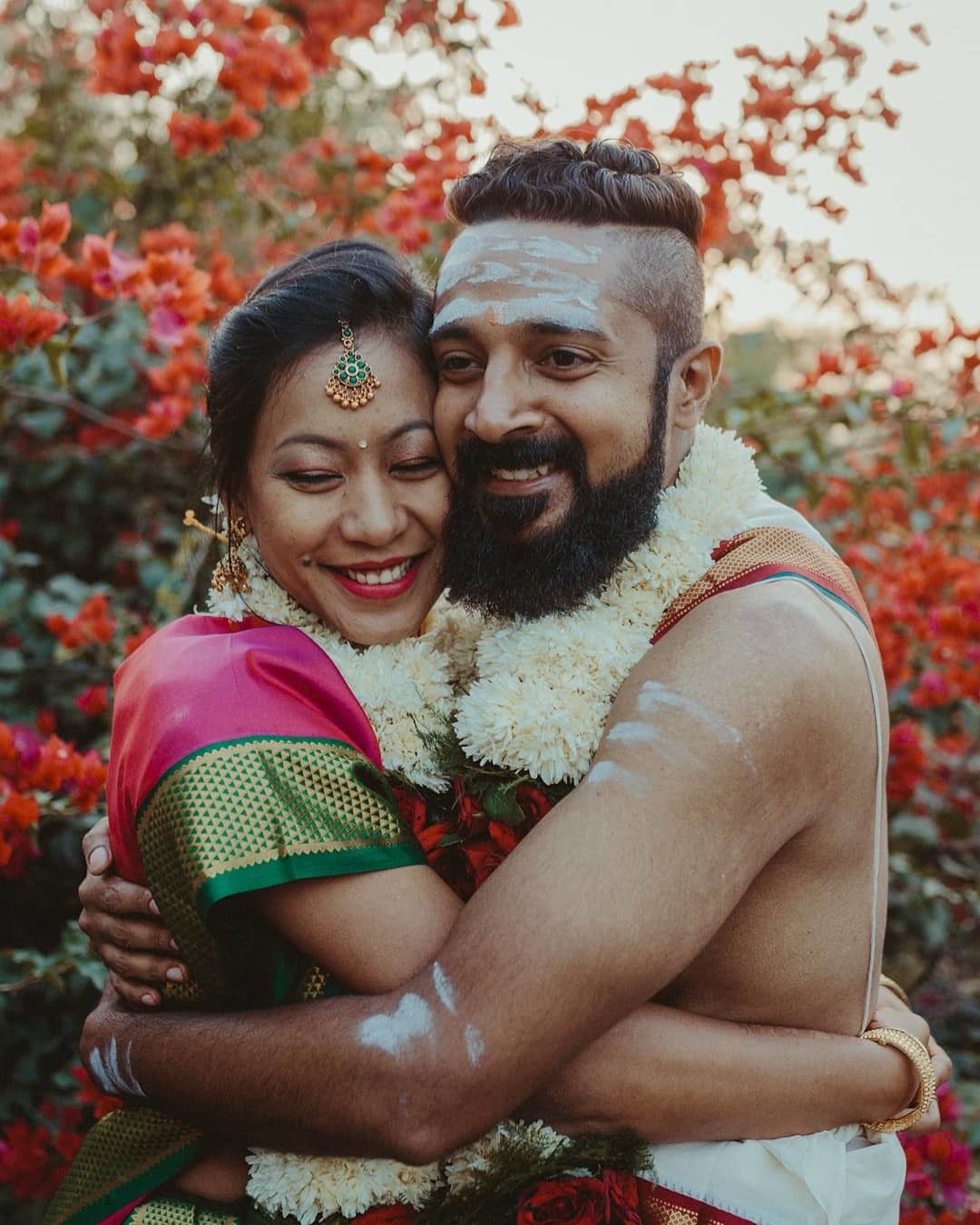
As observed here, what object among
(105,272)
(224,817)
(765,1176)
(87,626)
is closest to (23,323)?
(105,272)

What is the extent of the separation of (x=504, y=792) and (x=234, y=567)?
0.79 metres

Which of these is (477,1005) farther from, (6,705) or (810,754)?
(6,705)

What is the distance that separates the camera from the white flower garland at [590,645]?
1990 millimetres

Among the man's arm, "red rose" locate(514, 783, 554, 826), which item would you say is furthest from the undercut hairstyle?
"red rose" locate(514, 783, 554, 826)

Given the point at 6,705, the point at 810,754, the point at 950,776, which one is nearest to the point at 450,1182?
the point at 810,754

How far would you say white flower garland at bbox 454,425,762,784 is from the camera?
1.99m

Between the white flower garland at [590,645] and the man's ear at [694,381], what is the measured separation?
0.07 meters

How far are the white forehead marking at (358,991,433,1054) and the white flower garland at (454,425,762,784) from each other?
439mm

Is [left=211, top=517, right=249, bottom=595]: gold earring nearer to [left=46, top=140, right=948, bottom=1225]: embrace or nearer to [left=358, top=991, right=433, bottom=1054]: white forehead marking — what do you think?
[left=46, top=140, right=948, bottom=1225]: embrace

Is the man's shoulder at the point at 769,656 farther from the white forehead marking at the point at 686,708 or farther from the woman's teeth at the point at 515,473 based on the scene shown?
the woman's teeth at the point at 515,473

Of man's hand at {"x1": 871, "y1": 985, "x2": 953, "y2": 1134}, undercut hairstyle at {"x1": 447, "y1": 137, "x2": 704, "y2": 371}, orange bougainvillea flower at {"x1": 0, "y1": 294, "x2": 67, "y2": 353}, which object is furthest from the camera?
orange bougainvillea flower at {"x1": 0, "y1": 294, "x2": 67, "y2": 353}

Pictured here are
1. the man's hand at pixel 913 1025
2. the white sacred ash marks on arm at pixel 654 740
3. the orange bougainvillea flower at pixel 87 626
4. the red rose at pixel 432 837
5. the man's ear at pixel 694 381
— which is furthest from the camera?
the orange bougainvillea flower at pixel 87 626

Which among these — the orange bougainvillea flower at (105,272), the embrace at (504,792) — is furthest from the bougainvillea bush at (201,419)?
the embrace at (504,792)

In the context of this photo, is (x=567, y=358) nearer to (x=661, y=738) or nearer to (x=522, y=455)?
(x=522, y=455)
